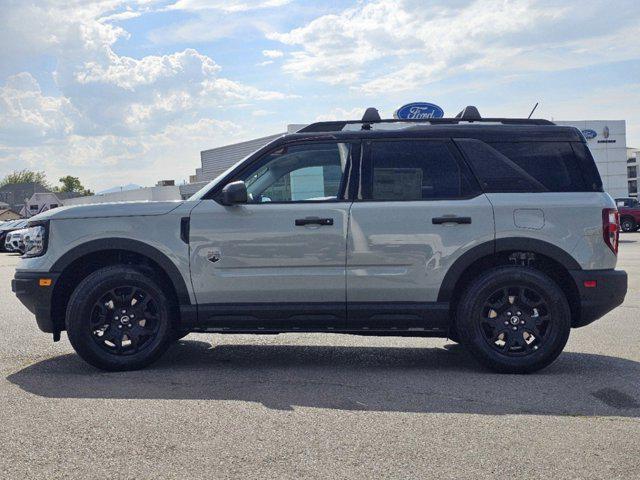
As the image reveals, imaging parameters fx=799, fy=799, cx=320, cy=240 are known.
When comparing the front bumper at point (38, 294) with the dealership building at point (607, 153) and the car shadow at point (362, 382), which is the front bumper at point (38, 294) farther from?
the dealership building at point (607, 153)

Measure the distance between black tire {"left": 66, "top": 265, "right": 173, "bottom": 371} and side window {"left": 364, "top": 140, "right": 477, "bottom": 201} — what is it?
191cm

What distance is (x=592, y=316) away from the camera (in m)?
6.21

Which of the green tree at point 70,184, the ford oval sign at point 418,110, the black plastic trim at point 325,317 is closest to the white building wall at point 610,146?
the ford oval sign at point 418,110

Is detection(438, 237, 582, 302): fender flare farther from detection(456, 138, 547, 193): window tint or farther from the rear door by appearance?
detection(456, 138, 547, 193): window tint

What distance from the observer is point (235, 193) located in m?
6.11

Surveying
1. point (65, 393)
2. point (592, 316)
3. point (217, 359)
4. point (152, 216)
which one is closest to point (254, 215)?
point (152, 216)

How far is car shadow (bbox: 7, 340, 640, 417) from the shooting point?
523cm

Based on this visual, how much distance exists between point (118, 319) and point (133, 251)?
21.8 inches

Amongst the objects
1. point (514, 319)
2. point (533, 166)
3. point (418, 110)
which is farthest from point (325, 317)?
point (418, 110)

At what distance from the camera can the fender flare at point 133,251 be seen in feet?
20.7

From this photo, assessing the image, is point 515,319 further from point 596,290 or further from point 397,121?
point 397,121

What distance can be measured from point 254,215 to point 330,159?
2.60ft

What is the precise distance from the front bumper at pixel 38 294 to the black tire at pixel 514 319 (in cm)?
325

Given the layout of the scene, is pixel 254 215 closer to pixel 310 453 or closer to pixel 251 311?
pixel 251 311
